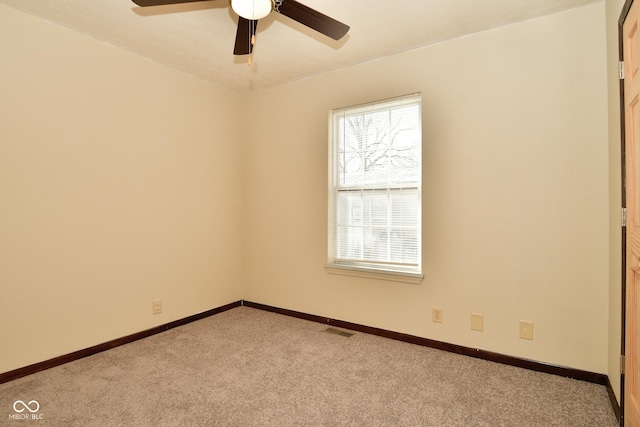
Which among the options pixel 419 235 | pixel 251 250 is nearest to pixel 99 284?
pixel 251 250

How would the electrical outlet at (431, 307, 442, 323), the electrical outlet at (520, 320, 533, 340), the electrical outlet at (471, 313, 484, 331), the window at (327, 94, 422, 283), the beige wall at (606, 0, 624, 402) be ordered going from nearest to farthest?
1. the beige wall at (606, 0, 624, 402)
2. the electrical outlet at (520, 320, 533, 340)
3. the electrical outlet at (471, 313, 484, 331)
4. the electrical outlet at (431, 307, 442, 323)
5. the window at (327, 94, 422, 283)

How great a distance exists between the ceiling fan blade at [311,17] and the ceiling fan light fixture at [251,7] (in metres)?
0.10

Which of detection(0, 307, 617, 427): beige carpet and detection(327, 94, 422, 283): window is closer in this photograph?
detection(0, 307, 617, 427): beige carpet

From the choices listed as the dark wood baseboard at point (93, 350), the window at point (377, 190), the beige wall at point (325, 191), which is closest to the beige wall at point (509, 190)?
the beige wall at point (325, 191)

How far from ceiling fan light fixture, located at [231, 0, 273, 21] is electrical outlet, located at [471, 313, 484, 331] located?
2.63 metres

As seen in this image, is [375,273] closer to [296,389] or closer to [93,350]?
[296,389]

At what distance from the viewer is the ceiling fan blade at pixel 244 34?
2092 mm

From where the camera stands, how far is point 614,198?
210 cm

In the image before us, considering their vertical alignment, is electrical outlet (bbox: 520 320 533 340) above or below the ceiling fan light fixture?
below

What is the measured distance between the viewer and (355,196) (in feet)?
11.1

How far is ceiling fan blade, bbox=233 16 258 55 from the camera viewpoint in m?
2.09

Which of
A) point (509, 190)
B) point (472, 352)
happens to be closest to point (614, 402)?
point (472, 352)
